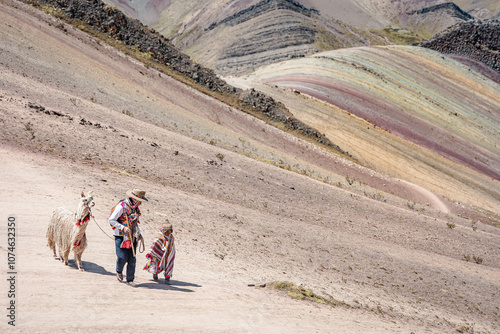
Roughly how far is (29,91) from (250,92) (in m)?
21.0

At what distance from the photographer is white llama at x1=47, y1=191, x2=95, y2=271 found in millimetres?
8422

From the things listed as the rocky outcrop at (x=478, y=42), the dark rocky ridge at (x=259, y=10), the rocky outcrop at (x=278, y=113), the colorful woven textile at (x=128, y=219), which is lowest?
the colorful woven textile at (x=128, y=219)

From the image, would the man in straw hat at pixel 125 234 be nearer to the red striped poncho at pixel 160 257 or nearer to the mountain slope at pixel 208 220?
the mountain slope at pixel 208 220

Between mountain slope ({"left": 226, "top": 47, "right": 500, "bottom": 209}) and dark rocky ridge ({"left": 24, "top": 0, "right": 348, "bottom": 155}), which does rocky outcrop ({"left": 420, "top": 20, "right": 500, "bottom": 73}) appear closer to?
mountain slope ({"left": 226, "top": 47, "right": 500, "bottom": 209})

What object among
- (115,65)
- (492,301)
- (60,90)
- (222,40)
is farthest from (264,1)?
(492,301)

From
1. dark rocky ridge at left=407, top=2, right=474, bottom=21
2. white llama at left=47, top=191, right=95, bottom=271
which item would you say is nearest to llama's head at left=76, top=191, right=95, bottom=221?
white llama at left=47, top=191, right=95, bottom=271

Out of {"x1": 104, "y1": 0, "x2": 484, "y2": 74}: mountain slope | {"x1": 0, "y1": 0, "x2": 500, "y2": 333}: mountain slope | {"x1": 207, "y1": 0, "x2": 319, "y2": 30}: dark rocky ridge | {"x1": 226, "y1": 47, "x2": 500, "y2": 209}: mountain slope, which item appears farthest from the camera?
{"x1": 207, "y1": 0, "x2": 319, "y2": 30}: dark rocky ridge

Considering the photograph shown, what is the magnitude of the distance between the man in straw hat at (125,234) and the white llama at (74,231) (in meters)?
0.49

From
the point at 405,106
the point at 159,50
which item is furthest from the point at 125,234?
the point at 405,106

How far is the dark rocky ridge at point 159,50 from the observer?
1458 inches

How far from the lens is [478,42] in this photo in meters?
73.9

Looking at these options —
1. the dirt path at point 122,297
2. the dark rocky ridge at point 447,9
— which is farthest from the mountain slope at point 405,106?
the dark rocky ridge at point 447,9

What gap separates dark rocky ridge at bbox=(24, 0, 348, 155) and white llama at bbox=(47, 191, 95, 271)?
2826 cm

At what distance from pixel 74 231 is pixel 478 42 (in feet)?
263
